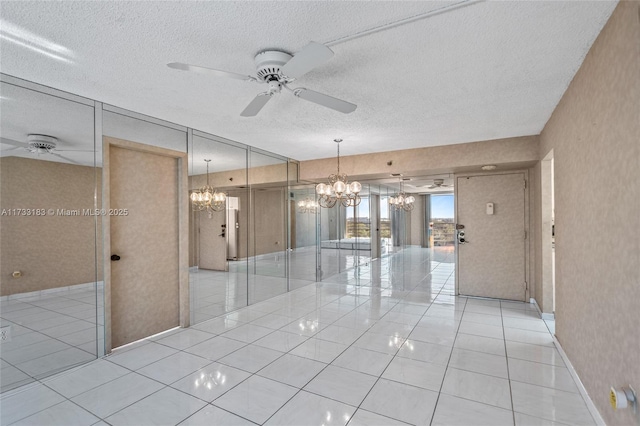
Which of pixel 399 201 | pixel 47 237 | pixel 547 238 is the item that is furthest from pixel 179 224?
pixel 399 201

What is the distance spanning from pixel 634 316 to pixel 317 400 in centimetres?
211

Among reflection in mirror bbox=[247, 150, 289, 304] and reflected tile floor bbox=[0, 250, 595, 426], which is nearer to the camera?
reflected tile floor bbox=[0, 250, 595, 426]

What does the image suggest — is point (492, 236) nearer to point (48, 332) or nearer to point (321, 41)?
point (321, 41)

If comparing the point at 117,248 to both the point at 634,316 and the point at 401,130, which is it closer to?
the point at 401,130

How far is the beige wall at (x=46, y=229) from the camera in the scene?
2727mm

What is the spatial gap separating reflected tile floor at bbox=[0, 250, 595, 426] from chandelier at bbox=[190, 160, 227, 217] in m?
1.66

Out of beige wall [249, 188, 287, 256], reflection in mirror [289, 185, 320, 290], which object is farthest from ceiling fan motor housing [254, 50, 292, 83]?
reflection in mirror [289, 185, 320, 290]

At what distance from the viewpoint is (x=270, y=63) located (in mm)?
2271

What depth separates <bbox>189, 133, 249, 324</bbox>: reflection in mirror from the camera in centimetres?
442

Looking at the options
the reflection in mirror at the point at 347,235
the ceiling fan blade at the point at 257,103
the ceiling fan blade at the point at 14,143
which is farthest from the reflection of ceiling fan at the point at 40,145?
the reflection in mirror at the point at 347,235

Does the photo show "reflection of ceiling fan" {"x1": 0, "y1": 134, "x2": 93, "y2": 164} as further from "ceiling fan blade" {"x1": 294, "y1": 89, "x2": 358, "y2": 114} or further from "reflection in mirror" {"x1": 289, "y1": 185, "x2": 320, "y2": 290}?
"reflection in mirror" {"x1": 289, "y1": 185, "x2": 320, "y2": 290}

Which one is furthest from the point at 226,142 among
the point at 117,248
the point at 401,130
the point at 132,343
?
the point at 132,343

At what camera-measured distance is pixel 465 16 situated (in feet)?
6.36

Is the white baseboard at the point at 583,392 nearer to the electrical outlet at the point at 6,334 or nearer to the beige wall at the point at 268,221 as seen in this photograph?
the beige wall at the point at 268,221
